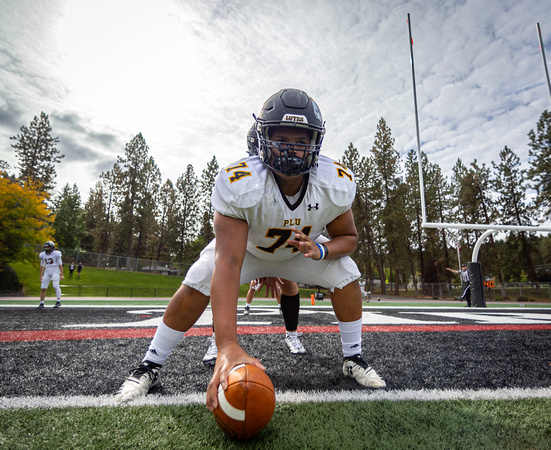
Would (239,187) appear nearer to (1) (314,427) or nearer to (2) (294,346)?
(1) (314,427)

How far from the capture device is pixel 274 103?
1.92 meters

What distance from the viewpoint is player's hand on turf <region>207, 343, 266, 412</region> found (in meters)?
1.21

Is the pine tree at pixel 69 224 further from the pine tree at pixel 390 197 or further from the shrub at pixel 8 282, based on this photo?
the pine tree at pixel 390 197

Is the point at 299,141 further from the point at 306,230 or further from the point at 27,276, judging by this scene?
the point at 27,276

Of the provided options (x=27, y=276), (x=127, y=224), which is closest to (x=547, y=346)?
(x=27, y=276)

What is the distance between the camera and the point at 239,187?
174 cm

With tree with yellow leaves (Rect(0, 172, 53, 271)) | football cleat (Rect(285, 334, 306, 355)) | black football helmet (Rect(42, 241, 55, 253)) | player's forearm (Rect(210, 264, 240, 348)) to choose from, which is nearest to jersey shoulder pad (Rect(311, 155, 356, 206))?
player's forearm (Rect(210, 264, 240, 348))

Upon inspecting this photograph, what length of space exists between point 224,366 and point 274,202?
3.02 ft

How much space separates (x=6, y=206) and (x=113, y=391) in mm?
18251

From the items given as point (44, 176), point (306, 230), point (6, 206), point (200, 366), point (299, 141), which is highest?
point (44, 176)

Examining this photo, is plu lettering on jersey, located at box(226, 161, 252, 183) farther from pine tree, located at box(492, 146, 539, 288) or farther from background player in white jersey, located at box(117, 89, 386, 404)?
pine tree, located at box(492, 146, 539, 288)

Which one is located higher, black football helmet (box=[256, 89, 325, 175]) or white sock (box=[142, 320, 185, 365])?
black football helmet (box=[256, 89, 325, 175])

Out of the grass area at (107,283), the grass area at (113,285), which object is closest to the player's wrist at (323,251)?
the grass area at (113,285)

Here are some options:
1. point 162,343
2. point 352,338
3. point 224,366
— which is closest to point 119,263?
point 162,343
